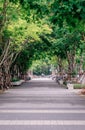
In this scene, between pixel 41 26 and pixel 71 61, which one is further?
pixel 71 61

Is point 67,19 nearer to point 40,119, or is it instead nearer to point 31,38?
point 40,119

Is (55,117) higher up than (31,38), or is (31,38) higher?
(31,38)

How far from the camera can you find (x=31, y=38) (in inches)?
1981

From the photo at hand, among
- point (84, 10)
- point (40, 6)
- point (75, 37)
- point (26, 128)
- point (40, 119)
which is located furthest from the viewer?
point (75, 37)

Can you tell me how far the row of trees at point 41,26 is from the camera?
72.8ft

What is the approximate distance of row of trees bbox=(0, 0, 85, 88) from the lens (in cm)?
2220

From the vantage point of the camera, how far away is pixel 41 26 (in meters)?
46.7

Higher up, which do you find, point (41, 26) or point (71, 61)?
point (41, 26)

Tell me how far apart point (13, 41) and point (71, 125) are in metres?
31.0

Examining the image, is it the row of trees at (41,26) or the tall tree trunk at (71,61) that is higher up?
the row of trees at (41,26)

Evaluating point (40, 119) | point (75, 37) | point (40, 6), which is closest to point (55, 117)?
point (40, 119)

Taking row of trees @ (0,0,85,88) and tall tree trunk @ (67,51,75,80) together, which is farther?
tall tree trunk @ (67,51,75,80)

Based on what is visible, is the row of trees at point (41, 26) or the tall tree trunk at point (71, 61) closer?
the row of trees at point (41, 26)

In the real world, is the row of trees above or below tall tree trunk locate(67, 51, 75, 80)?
above
